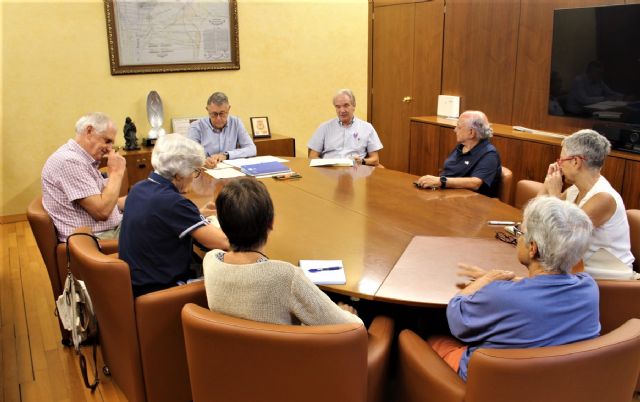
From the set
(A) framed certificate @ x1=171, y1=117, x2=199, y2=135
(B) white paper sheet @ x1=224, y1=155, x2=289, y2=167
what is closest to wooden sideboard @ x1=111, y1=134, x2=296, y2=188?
(A) framed certificate @ x1=171, y1=117, x2=199, y2=135

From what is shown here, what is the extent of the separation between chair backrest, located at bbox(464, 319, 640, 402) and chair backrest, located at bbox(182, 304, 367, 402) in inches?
13.2

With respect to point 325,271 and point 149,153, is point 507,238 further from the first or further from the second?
point 149,153

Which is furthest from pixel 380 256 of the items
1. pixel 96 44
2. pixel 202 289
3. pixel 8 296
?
pixel 96 44

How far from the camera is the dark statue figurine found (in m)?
5.42

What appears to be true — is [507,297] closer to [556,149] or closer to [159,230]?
[159,230]

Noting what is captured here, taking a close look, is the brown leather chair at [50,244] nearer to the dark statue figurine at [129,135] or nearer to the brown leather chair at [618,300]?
the brown leather chair at [618,300]

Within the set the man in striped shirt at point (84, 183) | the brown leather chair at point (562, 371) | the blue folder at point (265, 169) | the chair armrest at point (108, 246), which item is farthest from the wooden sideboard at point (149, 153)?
the brown leather chair at point (562, 371)

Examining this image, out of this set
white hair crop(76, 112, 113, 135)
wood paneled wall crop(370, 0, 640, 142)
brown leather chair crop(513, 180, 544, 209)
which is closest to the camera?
white hair crop(76, 112, 113, 135)

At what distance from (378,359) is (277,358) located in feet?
1.37

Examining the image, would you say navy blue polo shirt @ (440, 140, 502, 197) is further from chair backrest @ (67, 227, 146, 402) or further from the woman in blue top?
chair backrest @ (67, 227, 146, 402)

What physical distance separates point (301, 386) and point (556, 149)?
10.7 feet

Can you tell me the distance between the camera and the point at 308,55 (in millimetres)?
6559

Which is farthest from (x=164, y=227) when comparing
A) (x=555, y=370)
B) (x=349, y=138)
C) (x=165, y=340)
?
(x=349, y=138)

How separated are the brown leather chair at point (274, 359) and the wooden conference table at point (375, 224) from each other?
1.41 feet
